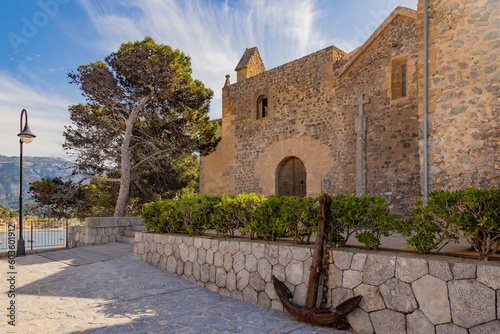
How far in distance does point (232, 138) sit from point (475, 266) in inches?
483

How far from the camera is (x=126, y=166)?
40.8 feet

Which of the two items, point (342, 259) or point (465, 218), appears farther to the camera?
point (342, 259)

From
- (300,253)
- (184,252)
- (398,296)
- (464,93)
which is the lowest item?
(184,252)

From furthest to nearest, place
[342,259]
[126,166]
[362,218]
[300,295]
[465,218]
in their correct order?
[126,166]
[300,295]
[362,218]
[342,259]
[465,218]

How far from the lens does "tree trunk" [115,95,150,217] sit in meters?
12.4

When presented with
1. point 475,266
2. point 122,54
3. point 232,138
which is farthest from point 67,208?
point 475,266

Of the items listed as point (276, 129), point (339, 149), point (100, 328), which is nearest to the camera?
point (100, 328)

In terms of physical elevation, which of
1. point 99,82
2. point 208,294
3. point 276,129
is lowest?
point 208,294

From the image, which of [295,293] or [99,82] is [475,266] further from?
[99,82]

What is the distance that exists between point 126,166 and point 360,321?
10710 mm

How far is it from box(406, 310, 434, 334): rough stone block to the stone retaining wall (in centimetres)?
974

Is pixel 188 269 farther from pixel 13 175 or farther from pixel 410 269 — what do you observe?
pixel 13 175

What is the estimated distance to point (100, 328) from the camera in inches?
152

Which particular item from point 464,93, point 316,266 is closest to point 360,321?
point 316,266
